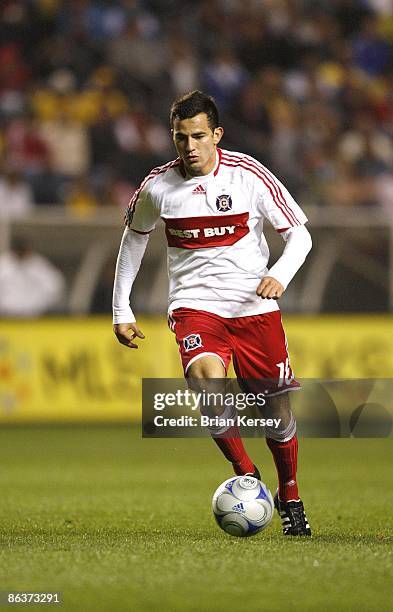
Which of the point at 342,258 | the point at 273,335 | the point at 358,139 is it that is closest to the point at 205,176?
the point at 273,335

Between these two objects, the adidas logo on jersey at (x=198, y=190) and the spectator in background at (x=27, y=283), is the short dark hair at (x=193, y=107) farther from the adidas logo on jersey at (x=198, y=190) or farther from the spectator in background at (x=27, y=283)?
the spectator in background at (x=27, y=283)

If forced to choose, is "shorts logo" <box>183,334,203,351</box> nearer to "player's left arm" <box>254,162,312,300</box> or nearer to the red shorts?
the red shorts

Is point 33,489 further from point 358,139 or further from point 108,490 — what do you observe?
point 358,139

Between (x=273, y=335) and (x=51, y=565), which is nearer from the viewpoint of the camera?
(x=51, y=565)

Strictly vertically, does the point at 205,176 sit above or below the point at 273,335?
above

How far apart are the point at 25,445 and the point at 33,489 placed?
2.99 meters

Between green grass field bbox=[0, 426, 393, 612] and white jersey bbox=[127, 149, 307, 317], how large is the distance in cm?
119

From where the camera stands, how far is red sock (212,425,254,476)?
6.35 m

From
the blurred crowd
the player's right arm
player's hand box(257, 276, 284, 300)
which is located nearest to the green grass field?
the player's right arm

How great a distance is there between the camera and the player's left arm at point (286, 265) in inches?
233

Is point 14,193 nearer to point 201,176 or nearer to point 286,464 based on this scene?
point 201,176

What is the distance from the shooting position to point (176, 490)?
873 cm

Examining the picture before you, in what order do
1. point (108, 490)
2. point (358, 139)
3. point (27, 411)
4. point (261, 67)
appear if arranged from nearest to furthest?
point (108, 490)
point (27, 411)
point (358, 139)
point (261, 67)

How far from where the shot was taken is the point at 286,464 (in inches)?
253
